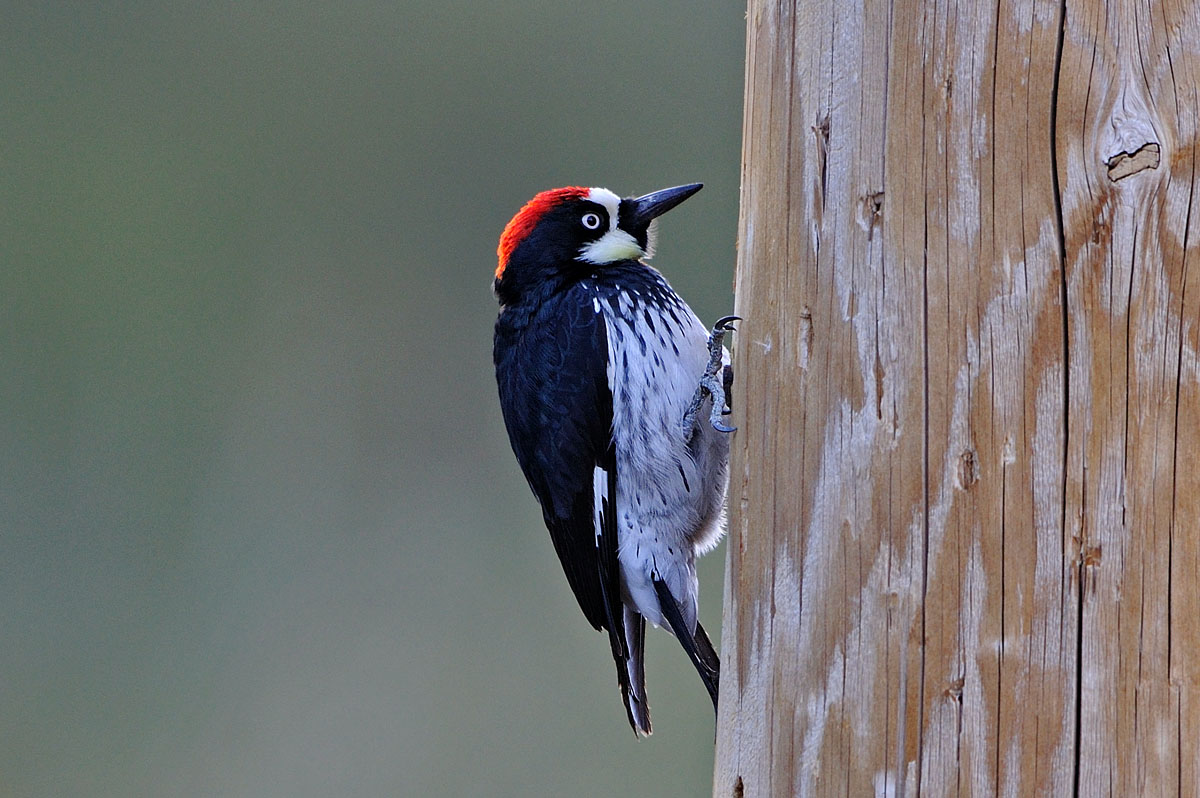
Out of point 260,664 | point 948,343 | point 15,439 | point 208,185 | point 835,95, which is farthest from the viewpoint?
point 208,185

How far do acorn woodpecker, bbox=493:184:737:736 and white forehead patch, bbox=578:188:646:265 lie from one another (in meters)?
0.12

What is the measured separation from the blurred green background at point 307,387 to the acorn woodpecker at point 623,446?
3876 millimetres

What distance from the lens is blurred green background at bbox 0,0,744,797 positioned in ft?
25.6

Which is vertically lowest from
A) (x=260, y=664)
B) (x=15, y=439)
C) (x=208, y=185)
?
(x=260, y=664)

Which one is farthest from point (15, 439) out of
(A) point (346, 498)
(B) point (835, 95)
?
(B) point (835, 95)

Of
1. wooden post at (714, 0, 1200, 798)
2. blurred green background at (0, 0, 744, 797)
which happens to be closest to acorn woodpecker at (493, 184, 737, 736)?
wooden post at (714, 0, 1200, 798)

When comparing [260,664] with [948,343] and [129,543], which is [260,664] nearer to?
[129,543]

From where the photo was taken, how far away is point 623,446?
288cm

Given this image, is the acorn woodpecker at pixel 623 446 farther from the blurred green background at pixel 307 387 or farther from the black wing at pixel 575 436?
the blurred green background at pixel 307 387

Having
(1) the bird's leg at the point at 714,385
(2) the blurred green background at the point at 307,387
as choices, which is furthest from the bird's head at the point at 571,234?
(2) the blurred green background at the point at 307,387

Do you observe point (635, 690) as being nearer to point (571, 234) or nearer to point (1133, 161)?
point (571, 234)

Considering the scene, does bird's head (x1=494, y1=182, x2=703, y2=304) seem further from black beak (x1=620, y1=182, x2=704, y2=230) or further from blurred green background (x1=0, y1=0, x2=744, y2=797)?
blurred green background (x1=0, y1=0, x2=744, y2=797)

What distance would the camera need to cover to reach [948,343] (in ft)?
5.28

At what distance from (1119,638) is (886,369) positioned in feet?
1.41
